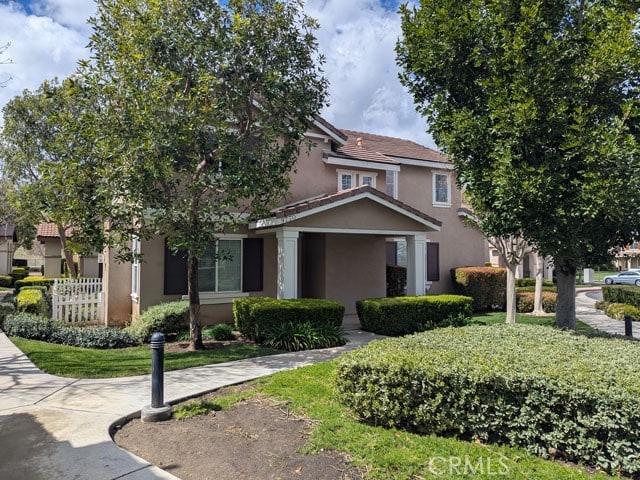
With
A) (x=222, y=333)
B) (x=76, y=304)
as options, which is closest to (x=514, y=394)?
(x=222, y=333)

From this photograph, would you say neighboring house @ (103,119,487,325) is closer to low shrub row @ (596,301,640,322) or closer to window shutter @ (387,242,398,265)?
window shutter @ (387,242,398,265)

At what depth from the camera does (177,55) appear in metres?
8.96

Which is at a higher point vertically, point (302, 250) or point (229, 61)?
point (229, 61)

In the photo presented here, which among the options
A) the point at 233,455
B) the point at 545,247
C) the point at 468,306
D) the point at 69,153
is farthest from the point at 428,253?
the point at 233,455

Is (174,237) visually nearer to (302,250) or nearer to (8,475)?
(8,475)

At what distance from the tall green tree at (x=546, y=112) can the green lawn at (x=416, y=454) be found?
339 cm

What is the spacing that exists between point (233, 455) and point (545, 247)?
17.3 feet

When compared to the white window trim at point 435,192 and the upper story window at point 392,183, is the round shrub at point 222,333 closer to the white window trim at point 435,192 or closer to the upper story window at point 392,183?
the upper story window at point 392,183

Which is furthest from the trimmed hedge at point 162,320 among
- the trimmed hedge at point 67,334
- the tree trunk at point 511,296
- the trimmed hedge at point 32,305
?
the tree trunk at point 511,296

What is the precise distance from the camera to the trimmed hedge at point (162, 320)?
1065cm

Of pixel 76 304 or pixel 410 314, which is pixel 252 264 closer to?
pixel 410 314

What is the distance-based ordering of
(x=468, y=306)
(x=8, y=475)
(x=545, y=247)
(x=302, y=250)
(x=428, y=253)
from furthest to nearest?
(x=428, y=253) < (x=302, y=250) < (x=468, y=306) < (x=545, y=247) < (x=8, y=475)

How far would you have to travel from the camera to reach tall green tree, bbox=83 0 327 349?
8266 millimetres

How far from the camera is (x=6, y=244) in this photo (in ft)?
110
